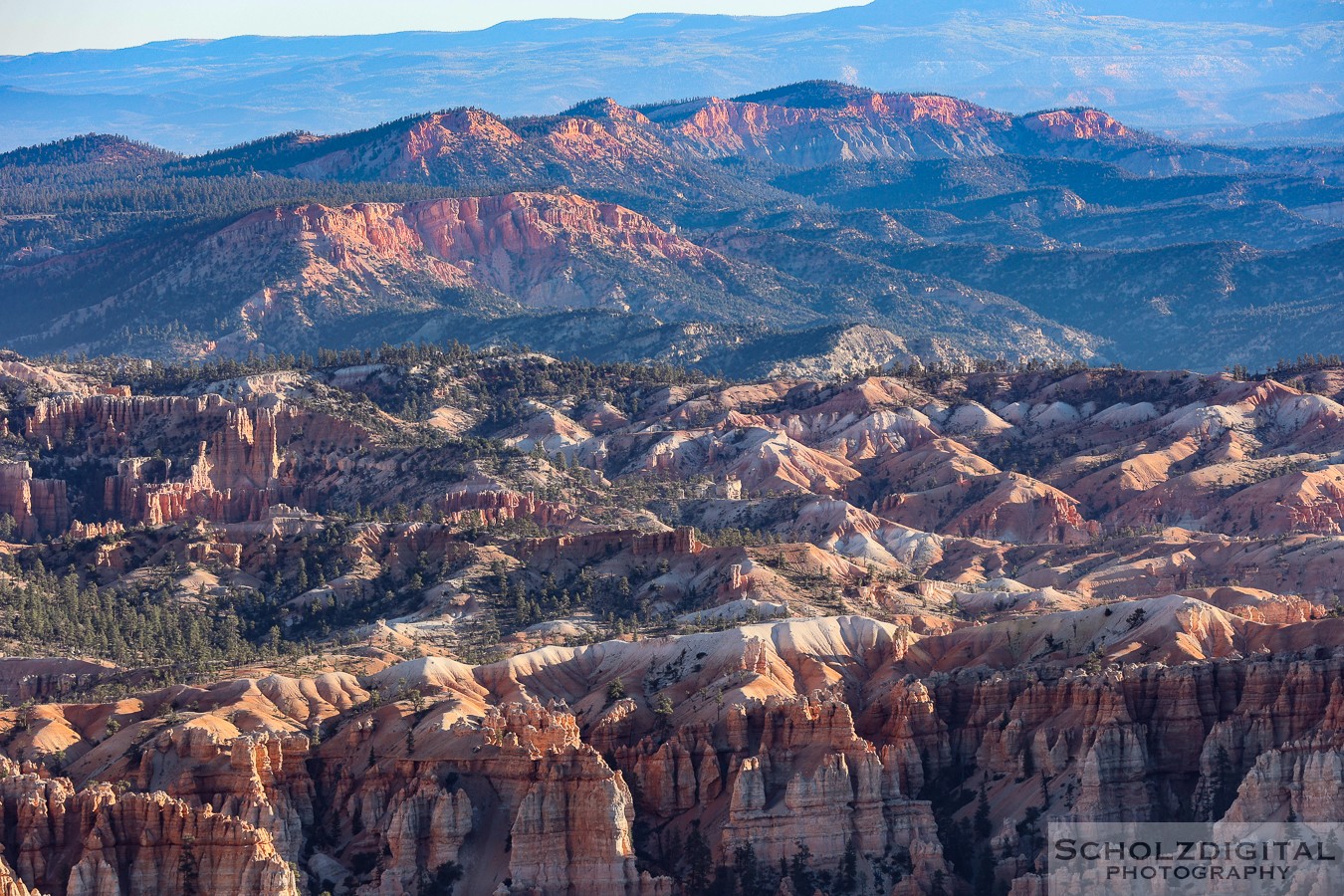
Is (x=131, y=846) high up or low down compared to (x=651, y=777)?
down

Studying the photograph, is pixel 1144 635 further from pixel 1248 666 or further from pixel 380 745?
pixel 380 745

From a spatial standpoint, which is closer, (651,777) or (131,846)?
(131,846)

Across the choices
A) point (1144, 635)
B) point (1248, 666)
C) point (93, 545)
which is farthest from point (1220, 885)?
point (93, 545)

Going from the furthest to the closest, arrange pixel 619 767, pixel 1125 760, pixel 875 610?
1. pixel 875 610
2. pixel 619 767
3. pixel 1125 760

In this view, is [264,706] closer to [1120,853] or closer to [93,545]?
[1120,853]

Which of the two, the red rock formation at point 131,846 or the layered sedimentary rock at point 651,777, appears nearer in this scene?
the red rock formation at point 131,846

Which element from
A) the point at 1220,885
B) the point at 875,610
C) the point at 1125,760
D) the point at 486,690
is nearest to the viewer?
the point at 1220,885

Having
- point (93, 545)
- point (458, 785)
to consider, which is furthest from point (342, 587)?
point (458, 785)

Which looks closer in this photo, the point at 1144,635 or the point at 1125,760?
the point at 1125,760

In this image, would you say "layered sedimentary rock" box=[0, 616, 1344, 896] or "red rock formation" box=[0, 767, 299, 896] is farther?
"layered sedimentary rock" box=[0, 616, 1344, 896]
